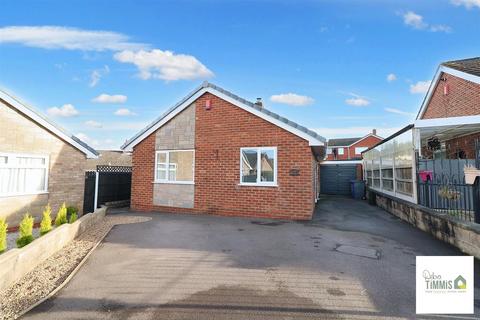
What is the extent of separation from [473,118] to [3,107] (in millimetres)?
15441

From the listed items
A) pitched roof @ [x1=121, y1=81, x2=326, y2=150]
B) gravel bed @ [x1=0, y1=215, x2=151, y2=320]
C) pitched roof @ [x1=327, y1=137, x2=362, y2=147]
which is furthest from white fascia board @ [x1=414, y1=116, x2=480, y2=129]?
pitched roof @ [x1=327, y1=137, x2=362, y2=147]

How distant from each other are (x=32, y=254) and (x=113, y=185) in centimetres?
935

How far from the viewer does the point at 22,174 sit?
9523 mm

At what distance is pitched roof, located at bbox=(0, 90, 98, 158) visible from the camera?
358 inches

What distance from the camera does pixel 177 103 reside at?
38.2 feet

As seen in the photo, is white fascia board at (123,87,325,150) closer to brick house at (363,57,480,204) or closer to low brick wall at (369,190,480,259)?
brick house at (363,57,480,204)

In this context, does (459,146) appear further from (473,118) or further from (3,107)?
(3,107)

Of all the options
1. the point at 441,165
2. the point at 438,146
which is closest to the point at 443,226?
the point at 441,165

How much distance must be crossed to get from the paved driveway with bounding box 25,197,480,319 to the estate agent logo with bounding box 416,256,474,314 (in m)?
0.17

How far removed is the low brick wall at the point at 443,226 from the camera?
554cm

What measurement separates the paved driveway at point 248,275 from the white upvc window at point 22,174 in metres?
4.63

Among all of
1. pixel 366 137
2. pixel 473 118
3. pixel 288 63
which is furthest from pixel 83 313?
pixel 366 137

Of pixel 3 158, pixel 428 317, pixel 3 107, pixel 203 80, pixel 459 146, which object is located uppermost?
pixel 203 80

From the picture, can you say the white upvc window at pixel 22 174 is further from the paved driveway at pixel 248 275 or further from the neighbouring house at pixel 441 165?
the neighbouring house at pixel 441 165
